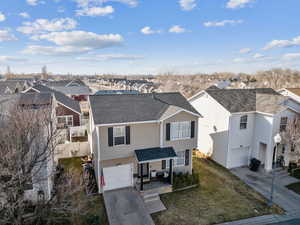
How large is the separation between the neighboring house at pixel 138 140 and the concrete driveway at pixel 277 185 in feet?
17.5

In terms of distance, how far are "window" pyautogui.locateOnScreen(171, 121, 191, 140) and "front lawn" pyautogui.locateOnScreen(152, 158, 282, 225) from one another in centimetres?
421

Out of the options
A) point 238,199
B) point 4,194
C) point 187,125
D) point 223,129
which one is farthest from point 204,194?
point 4,194

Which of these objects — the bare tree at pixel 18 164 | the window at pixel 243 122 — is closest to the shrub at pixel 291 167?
the window at pixel 243 122

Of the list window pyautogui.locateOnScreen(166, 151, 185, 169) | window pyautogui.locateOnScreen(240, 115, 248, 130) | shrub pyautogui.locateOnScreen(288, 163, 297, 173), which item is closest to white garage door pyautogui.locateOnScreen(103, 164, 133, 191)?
window pyautogui.locateOnScreen(166, 151, 185, 169)

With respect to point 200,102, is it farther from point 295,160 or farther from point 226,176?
point 295,160

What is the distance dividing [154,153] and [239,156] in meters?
9.81

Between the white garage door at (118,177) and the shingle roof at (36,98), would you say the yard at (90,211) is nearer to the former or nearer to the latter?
the white garage door at (118,177)

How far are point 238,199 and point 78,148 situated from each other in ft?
50.3

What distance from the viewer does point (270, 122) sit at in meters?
17.9

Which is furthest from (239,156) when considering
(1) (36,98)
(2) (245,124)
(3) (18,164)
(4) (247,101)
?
(1) (36,98)

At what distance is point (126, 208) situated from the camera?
1302 cm

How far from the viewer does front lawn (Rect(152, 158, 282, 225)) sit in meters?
12.3

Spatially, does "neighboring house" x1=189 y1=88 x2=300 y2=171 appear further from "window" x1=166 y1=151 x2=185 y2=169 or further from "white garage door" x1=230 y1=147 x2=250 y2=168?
"window" x1=166 y1=151 x2=185 y2=169

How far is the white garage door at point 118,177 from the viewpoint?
48.4 feet
